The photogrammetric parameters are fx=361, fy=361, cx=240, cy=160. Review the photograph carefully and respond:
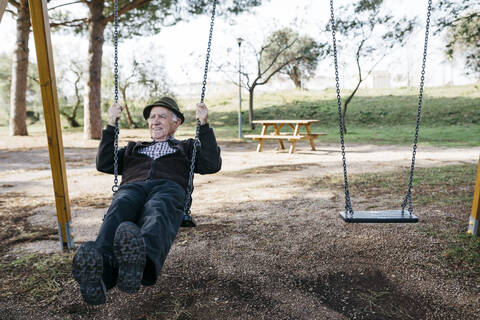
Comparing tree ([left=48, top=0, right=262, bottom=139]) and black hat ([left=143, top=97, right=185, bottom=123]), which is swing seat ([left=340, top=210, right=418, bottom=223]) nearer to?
black hat ([left=143, top=97, right=185, bottom=123])

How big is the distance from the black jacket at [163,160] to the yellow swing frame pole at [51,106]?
1.48 feet

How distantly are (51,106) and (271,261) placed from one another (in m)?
2.07

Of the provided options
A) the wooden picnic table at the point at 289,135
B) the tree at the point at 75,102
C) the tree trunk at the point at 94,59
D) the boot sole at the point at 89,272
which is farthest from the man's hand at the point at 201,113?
the tree at the point at 75,102

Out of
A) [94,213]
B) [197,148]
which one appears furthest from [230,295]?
[94,213]

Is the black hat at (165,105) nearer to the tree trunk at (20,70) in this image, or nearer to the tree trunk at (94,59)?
the tree trunk at (94,59)

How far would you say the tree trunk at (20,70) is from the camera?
1245 centimetres

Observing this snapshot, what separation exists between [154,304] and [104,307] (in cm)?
30

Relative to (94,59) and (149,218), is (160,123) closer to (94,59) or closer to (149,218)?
(149,218)

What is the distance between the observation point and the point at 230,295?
90.1 inches

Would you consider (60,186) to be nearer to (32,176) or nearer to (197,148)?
(197,148)

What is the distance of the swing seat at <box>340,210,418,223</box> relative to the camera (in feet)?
8.71

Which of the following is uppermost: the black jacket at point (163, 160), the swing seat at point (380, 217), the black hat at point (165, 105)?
the black hat at point (165, 105)

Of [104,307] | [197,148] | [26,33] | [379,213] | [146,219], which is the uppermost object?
[26,33]

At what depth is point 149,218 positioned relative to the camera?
196 cm
